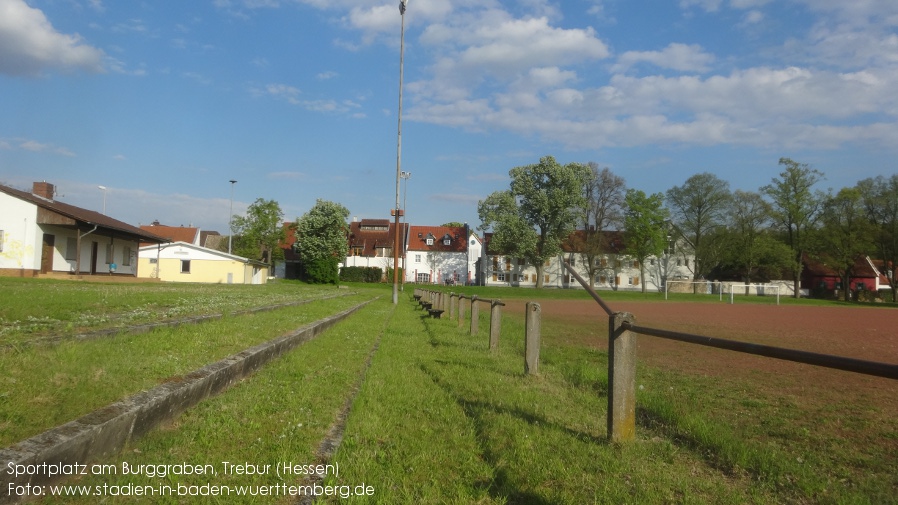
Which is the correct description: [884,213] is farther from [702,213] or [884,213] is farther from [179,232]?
[179,232]

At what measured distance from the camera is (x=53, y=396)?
13.1 ft

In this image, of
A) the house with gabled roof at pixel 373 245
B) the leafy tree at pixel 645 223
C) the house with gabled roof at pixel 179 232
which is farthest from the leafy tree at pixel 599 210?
the house with gabled roof at pixel 179 232

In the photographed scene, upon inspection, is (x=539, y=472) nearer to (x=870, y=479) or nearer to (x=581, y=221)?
(x=870, y=479)

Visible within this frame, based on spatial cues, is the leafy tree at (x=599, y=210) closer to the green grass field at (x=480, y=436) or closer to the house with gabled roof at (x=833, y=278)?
the house with gabled roof at (x=833, y=278)

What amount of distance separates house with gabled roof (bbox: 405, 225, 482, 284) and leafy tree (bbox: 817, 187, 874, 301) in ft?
138

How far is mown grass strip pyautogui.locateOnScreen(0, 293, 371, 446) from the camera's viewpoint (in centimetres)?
369

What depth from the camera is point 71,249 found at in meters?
35.5

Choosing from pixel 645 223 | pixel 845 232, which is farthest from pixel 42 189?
pixel 845 232

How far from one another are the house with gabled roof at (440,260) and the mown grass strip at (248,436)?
79.4m

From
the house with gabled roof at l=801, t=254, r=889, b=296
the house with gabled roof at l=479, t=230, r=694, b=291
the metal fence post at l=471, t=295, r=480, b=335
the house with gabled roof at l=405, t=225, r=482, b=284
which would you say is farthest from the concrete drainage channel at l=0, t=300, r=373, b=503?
the house with gabled roof at l=801, t=254, r=889, b=296

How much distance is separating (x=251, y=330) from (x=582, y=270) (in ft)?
260

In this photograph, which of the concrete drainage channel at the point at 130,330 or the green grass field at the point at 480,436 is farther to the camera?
the concrete drainage channel at the point at 130,330

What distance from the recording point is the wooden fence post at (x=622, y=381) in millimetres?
5117

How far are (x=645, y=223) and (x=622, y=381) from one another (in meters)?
71.1
